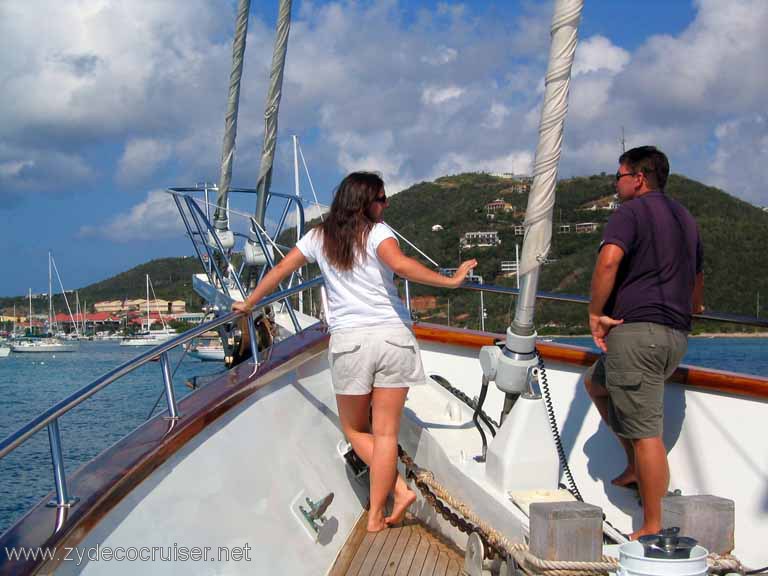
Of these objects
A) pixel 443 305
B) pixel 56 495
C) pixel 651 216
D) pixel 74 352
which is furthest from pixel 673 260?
pixel 74 352

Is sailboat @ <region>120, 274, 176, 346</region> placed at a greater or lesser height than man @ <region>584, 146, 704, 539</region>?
lesser

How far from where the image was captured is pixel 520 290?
2811 mm

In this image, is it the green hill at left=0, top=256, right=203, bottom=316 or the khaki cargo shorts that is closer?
the khaki cargo shorts

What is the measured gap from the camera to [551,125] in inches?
105

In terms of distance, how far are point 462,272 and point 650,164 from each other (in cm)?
77

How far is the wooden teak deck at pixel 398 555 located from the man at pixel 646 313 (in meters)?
0.68

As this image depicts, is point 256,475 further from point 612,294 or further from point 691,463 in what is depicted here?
point 691,463

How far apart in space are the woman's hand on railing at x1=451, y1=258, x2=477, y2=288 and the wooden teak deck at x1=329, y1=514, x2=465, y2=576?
101 cm

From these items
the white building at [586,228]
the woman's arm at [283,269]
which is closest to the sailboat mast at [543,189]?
the woman's arm at [283,269]

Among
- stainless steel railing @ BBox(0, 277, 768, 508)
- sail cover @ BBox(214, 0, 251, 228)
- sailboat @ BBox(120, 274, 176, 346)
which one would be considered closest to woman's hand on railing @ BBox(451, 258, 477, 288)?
stainless steel railing @ BBox(0, 277, 768, 508)

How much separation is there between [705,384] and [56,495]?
231 cm
